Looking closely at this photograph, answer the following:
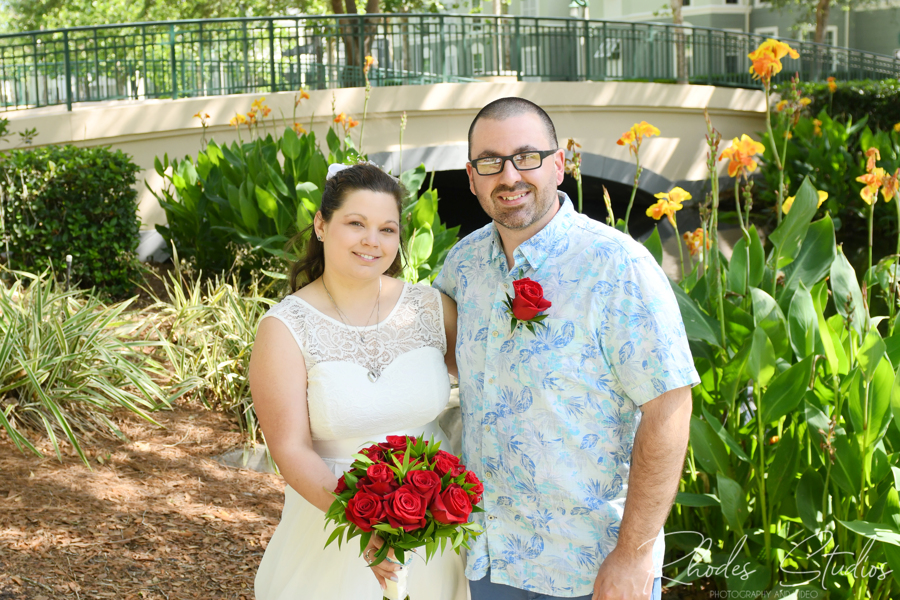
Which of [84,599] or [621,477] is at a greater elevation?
[621,477]

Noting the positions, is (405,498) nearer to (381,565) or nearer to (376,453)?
(376,453)

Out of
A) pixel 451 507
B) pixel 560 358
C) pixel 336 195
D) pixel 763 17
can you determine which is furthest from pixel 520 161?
pixel 763 17

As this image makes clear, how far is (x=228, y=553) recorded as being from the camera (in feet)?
10.3

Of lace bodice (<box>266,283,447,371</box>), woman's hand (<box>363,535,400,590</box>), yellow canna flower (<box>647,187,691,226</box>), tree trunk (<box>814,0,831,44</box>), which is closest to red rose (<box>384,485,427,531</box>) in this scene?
woman's hand (<box>363,535,400,590</box>)

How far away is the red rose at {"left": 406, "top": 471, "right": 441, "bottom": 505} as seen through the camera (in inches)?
62.9

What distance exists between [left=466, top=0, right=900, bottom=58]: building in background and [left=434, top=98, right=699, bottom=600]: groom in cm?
2357

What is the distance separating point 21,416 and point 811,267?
3783 millimetres

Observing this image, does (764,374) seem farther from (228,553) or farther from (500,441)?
(228,553)

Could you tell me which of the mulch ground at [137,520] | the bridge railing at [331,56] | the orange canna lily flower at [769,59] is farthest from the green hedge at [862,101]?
the mulch ground at [137,520]

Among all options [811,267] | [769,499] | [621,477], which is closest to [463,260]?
[621,477]

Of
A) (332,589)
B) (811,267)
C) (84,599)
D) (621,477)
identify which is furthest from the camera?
(811,267)

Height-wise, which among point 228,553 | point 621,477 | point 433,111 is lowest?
point 228,553

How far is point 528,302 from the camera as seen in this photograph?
177 cm

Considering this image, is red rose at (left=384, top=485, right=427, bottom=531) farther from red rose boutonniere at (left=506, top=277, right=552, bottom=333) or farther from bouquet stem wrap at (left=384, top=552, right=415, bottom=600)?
red rose boutonniere at (left=506, top=277, right=552, bottom=333)
